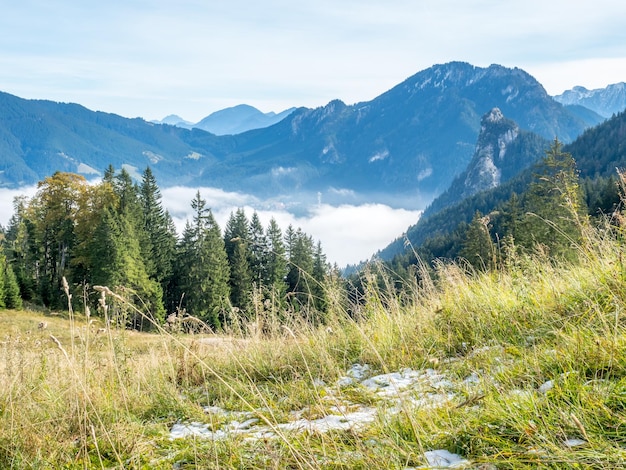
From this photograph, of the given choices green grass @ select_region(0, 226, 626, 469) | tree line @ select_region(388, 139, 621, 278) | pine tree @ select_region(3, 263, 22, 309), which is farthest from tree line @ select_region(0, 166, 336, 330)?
green grass @ select_region(0, 226, 626, 469)

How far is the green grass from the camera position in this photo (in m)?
2.20

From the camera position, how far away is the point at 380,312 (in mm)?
5117

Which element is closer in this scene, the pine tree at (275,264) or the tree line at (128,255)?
the tree line at (128,255)

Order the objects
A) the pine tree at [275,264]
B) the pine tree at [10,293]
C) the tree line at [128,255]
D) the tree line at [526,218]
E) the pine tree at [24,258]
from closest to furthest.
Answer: the tree line at [526,218], the pine tree at [10,293], the tree line at [128,255], the pine tree at [24,258], the pine tree at [275,264]

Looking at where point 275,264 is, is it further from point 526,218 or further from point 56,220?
point 526,218

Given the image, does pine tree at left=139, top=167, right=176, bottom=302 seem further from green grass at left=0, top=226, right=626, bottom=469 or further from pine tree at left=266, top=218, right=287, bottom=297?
green grass at left=0, top=226, right=626, bottom=469

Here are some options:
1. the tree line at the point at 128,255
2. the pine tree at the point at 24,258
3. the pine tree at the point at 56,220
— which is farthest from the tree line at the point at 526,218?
the pine tree at the point at 24,258

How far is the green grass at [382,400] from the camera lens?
86.7 inches

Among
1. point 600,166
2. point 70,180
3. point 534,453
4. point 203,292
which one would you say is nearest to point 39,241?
point 70,180

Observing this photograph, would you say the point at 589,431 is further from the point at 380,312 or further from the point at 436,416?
the point at 380,312

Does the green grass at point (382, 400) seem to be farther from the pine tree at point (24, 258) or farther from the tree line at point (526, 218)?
the pine tree at point (24, 258)

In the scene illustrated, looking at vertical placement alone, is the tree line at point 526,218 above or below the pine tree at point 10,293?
above

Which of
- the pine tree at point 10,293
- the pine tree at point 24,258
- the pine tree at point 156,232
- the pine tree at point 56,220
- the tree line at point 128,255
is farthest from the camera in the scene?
the pine tree at point 156,232

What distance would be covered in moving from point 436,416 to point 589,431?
2.53 ft
